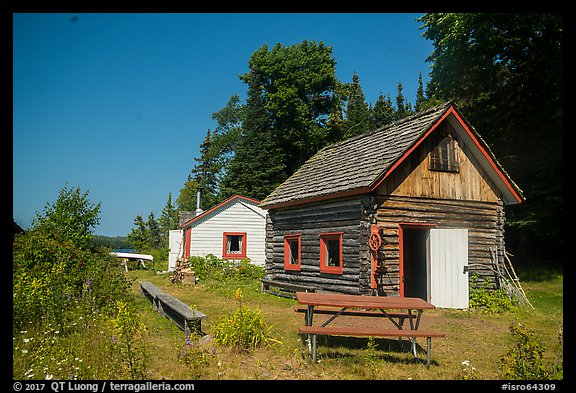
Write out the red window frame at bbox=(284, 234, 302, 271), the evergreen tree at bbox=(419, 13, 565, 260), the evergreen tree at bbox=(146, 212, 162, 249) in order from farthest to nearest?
the evergreen tree at bbox=(146, 212, 162, 249)
the evergreen tree at bbox=(419, 13, 565, 260)
the red window frame at bbox=(284, 234, 302, 271)

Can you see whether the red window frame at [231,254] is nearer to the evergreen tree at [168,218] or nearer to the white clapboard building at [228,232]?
the white clapboard building at [228,232]

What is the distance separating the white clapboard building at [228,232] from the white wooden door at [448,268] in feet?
49.8

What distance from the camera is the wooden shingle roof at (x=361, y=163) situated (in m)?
13.1

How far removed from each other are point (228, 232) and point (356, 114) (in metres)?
36.8

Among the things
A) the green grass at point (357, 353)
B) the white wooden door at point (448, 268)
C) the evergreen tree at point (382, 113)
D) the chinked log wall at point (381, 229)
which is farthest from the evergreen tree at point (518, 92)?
the evergreen tree at point (382, 113)

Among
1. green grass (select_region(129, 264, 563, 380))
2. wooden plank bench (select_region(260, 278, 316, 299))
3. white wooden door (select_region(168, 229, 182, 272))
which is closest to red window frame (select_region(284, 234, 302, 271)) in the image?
wooden plank bench (select_region(260, 278, 316, 299))

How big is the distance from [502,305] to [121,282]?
11.3 m

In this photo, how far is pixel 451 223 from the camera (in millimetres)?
14188

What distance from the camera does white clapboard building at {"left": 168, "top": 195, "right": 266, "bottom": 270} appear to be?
25875mm

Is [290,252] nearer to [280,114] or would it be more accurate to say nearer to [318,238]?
[318,238]

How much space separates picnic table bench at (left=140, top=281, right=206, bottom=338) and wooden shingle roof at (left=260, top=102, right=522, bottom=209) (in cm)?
611

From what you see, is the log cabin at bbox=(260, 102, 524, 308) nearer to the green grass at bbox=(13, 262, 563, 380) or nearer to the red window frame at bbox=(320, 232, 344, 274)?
the red window frame at bbox=(320, 232, 344, 274)

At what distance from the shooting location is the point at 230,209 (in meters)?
26.8
